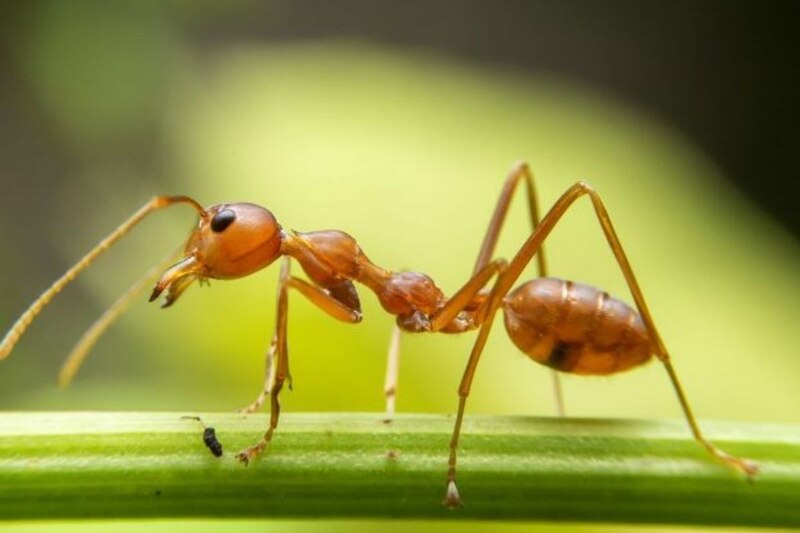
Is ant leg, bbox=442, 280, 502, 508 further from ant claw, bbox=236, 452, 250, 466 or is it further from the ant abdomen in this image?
ant claw, bbox=236, 452, 250, 466

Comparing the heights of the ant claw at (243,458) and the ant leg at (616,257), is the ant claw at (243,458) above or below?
below

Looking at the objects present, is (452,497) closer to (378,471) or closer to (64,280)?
(378,471)

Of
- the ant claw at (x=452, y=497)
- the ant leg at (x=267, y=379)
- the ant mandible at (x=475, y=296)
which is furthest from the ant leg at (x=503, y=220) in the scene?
the ant claw at (x=452, y=497)

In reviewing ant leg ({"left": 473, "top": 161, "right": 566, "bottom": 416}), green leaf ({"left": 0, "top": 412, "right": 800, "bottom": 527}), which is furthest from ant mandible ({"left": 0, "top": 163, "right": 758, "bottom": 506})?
green leaf ({"left": 0, "top": 412, "right": 800, "bottom": 527})

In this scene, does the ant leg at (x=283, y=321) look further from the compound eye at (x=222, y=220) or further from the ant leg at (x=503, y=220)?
the ant leg at (x=503, y=220)

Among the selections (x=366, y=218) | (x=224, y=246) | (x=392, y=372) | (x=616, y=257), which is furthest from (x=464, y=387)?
(x=366, y=218)

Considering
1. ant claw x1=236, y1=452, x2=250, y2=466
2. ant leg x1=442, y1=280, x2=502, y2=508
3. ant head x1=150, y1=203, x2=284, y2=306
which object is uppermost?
ant head x1=150, y1=203, x2=284, y2=306
